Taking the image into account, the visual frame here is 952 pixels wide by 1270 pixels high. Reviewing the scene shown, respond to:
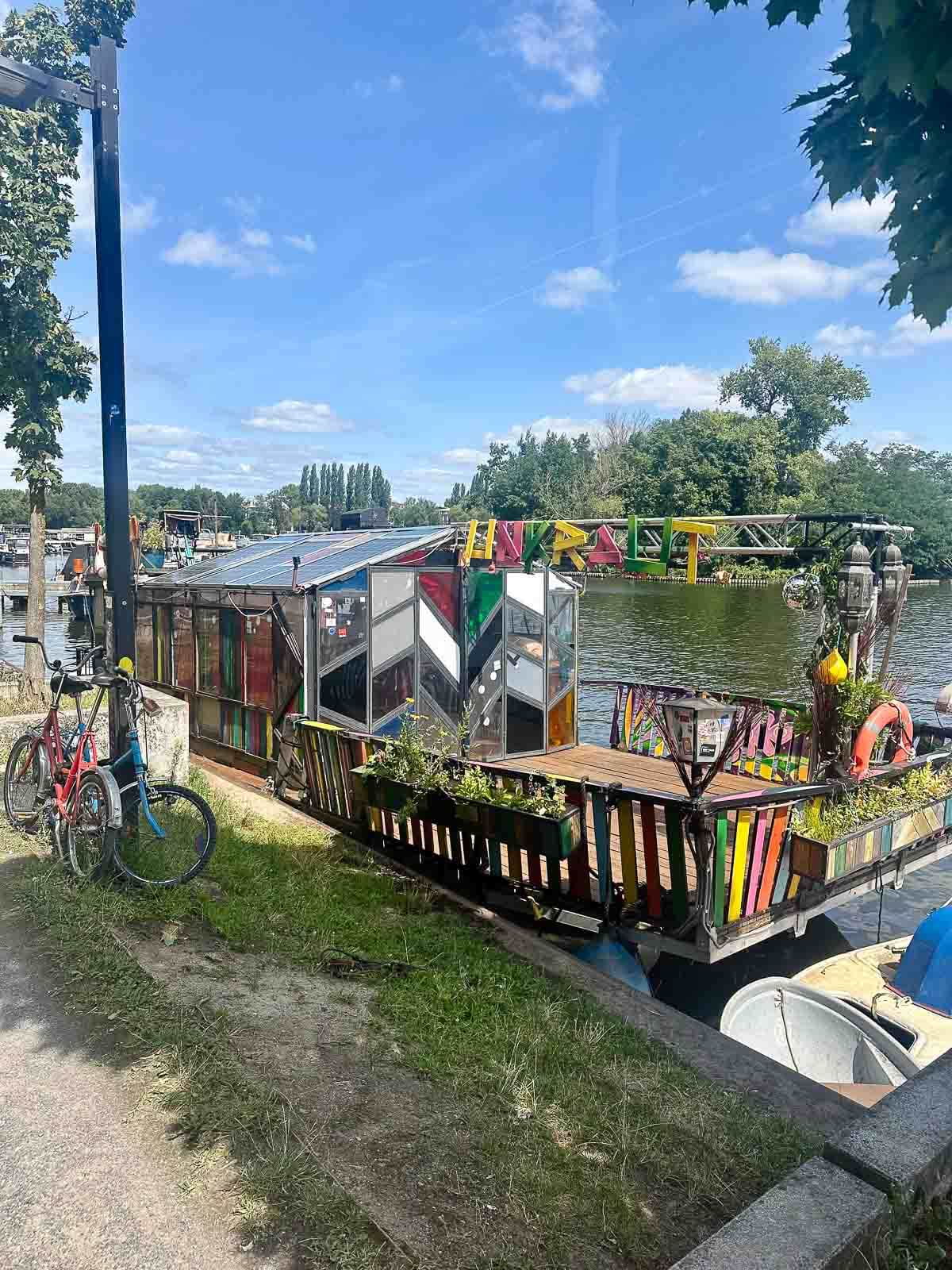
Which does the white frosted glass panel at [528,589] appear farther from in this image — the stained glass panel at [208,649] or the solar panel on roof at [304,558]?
the stained glass panel at [208,649]

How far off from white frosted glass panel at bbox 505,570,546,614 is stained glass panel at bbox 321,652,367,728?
1997 millimetres

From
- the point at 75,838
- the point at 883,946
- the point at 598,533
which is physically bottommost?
the point at 883,946

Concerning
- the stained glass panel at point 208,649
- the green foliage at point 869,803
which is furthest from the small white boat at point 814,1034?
the stained glass panel at point 208,649

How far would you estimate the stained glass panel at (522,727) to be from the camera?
406 inches

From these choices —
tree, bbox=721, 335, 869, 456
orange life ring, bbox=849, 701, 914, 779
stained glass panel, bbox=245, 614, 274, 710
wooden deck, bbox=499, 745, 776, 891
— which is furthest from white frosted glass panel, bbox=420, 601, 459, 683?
tree, bbox=721, 335, 869, 456

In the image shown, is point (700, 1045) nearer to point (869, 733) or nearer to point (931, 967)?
point (931, 967)

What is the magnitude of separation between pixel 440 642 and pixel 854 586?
433cm

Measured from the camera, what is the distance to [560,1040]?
13.0 ft

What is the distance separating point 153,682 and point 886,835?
32.2 feet

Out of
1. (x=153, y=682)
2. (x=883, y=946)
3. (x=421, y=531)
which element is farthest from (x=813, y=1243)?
(x=153, y=682)

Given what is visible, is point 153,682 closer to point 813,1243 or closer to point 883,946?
point 883,946

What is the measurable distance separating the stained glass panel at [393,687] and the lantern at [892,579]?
479 centimetres

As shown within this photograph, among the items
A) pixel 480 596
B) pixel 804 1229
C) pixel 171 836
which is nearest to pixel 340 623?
pixel 480 596

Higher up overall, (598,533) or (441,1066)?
(598,533)
